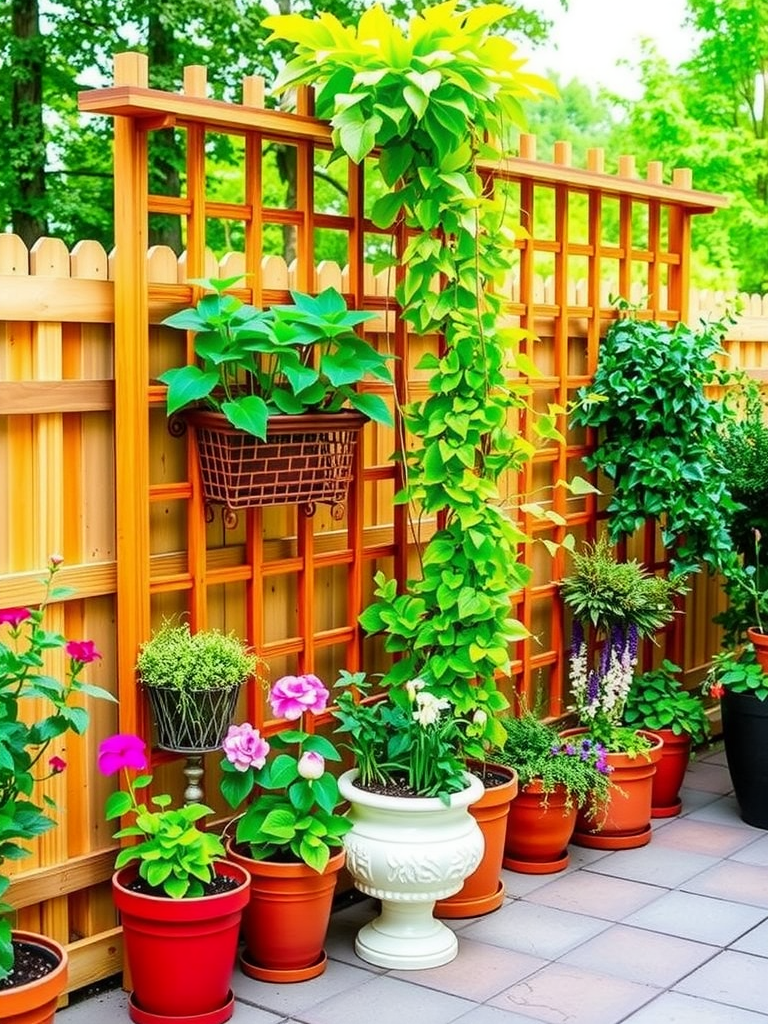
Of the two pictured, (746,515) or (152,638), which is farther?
(746,515)

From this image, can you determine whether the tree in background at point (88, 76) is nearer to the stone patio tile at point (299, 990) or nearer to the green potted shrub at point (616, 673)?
the green potted shrub at point (616, 673)

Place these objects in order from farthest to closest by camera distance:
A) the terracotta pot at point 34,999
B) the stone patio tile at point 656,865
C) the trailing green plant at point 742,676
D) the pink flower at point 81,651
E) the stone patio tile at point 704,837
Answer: the trailing green plant at point 742,676 < the stone patio tile at point 704,837 < the stone patio tile at point 656,865 < the pink flower at point 81,651 < the terracotta pot at point 34,999

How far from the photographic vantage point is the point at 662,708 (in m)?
4.55

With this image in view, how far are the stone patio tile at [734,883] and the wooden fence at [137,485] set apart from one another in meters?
1.10

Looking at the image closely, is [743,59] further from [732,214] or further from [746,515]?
[746,515]

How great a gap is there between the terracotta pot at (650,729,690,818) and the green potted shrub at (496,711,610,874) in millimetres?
450

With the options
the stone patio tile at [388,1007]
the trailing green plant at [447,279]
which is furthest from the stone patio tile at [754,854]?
the stone patio tile at [388,1007]

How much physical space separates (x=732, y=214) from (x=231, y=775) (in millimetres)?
11991

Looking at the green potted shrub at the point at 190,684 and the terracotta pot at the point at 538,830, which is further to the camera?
the terracotta pot at the point at 538,830

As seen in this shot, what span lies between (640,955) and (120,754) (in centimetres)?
140

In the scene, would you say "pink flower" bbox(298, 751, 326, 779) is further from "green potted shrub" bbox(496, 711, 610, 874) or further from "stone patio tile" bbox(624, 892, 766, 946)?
"stone patio tile" bbox(624, 892, 766, 946)

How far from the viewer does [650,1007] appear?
3.13 m

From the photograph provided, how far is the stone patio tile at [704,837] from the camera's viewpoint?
4.29 meters

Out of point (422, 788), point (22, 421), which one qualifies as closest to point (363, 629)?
point (422, 788)
